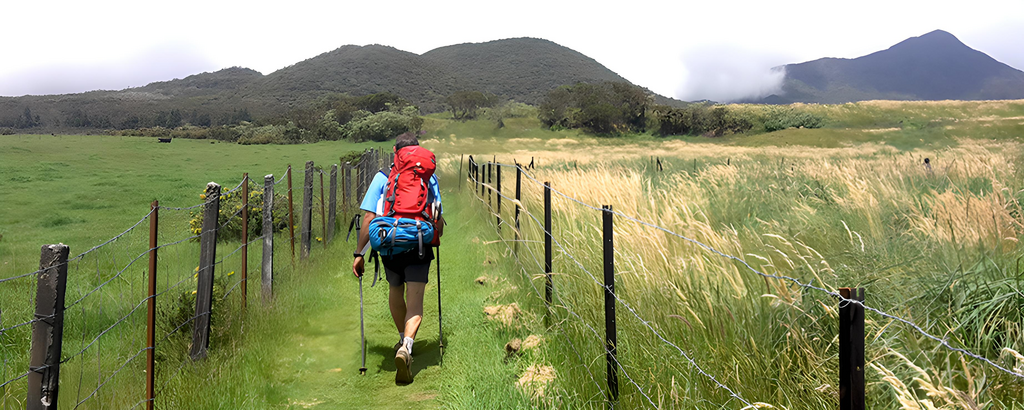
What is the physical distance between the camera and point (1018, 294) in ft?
7.98

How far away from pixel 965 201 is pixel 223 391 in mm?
5174

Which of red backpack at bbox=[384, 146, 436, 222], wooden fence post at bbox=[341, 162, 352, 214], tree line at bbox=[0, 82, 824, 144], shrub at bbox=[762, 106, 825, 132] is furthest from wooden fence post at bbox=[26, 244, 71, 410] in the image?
shrub at bbox=[762, 106, 825, 132]

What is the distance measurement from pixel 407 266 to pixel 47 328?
2402mm

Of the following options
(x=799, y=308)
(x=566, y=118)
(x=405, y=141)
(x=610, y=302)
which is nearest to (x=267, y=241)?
(x=405, y=141)

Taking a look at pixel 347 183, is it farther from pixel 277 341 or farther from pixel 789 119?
pixel 789 119

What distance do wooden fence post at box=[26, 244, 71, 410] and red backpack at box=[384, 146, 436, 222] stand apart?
7.04 feet

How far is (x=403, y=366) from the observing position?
445cm

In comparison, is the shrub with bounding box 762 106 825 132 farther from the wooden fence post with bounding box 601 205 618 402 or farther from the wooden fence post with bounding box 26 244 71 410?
the wooden fence post with bounding box 26 244 71 410

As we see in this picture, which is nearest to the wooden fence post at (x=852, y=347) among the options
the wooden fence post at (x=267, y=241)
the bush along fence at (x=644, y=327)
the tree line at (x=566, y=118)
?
the bush along fence at (x=644, y=327)

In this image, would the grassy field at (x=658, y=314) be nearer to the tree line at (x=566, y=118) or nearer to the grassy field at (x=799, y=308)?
the grassy field at (x=799, y=308)

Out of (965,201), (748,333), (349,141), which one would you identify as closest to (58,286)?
(748,333)

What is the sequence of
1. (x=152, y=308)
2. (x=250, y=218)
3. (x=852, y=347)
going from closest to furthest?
(x=852, y=347)
(x=152, y=308)
(x=250, y=218)

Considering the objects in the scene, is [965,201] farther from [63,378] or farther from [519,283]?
[63,378]

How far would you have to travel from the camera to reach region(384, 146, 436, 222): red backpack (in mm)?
4453
